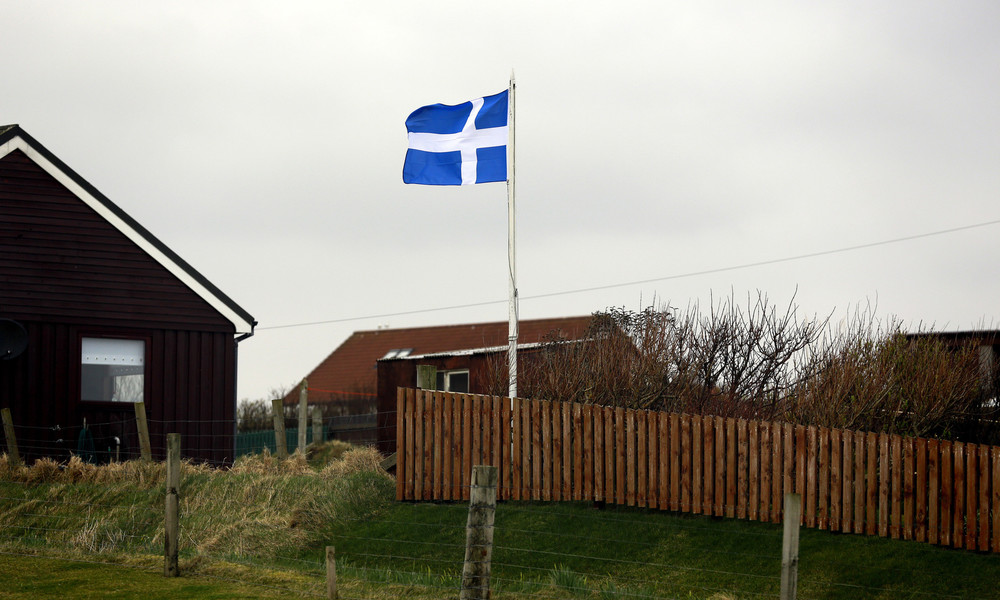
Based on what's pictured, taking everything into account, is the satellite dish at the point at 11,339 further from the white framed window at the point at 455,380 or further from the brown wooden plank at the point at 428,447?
the white framed window at the point at 455,380

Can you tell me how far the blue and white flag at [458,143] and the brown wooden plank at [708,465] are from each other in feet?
16.2

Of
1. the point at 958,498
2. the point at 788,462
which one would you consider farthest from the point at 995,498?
the point at 788,462

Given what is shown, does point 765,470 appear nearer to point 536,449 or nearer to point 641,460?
point 641,460

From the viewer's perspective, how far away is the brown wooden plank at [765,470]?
12578mm

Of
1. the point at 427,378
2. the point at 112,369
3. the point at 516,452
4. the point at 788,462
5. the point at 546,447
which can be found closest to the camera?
the point at 788,462

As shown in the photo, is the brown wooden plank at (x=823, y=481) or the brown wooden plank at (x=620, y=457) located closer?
the brown wooden plank at (x=823, y=481)

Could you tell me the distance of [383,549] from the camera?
12.8m

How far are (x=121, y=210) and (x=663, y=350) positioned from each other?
10.6 metres

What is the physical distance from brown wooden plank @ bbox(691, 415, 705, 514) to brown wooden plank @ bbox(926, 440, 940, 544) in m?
2.61

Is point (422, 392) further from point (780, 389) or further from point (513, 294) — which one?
point (780, 389)

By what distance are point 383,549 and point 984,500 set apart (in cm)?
690

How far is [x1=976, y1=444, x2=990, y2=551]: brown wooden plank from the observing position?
1145cm

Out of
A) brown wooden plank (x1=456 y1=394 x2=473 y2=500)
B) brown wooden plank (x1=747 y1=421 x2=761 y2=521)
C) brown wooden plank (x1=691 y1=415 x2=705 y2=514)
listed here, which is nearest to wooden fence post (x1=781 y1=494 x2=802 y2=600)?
brown wooden plank (x1=747 y1=421 x2=761 y2=521)

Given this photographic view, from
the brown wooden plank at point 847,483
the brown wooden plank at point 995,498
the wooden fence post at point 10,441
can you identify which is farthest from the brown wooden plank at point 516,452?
the wooden fence post at point 10,441
